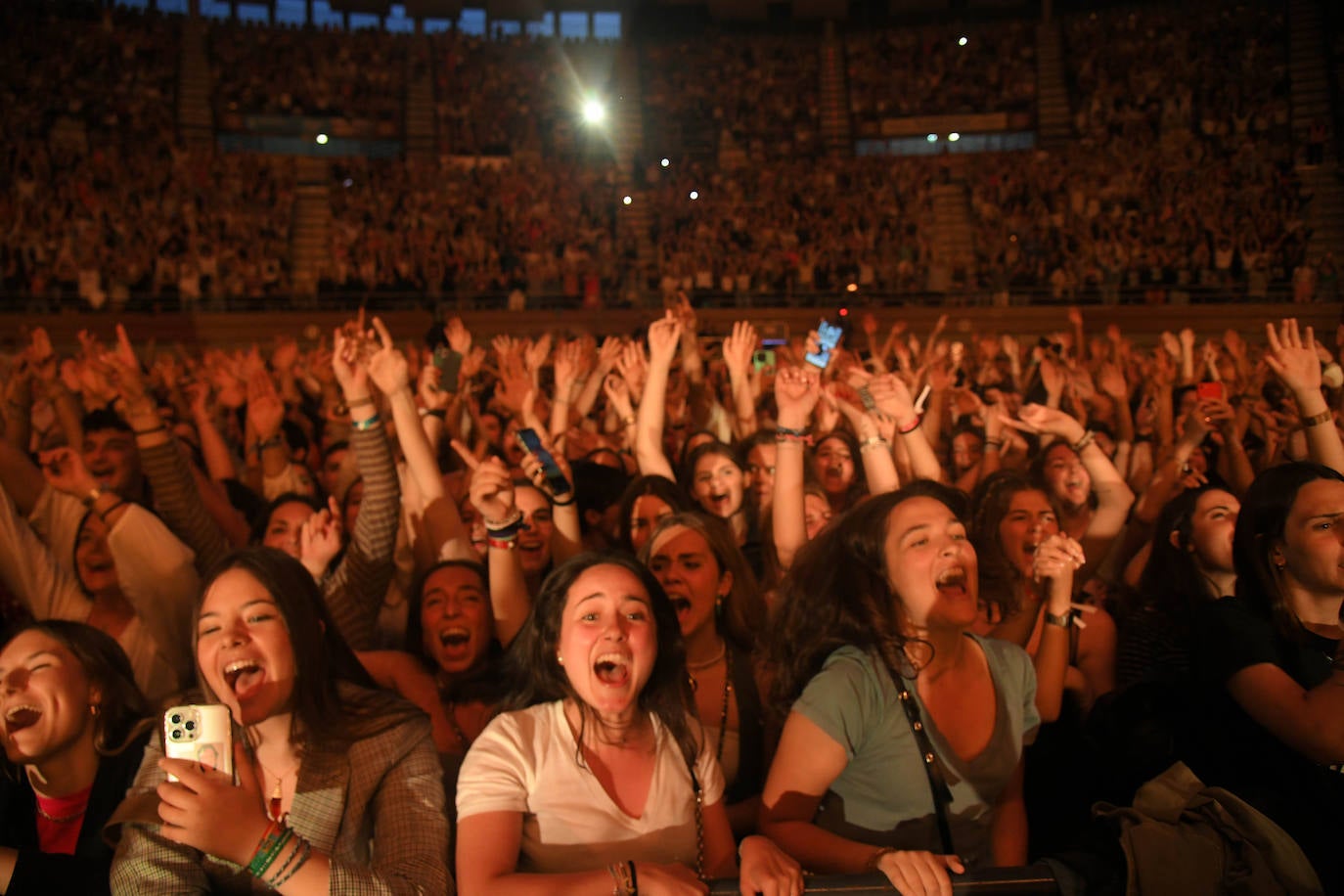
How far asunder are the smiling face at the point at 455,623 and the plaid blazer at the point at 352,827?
677 millimetres

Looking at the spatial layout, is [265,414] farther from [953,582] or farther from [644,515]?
[953,582]

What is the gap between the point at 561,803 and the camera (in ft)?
6.38

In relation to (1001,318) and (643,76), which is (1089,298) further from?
(643,76)

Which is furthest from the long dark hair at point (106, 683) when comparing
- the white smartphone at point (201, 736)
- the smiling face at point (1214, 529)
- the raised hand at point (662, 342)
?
the smiling face at point (1214, 529)

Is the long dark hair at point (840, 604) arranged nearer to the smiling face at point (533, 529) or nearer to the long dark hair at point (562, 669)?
the long dark hair at point (562, 669)

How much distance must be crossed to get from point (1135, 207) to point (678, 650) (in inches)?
687

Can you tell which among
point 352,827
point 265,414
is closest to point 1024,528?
point 352,827

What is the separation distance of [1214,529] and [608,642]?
2.07 metres

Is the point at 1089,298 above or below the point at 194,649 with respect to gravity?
above

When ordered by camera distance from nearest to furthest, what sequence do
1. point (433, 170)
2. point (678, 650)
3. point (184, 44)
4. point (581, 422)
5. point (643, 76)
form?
point (678, 650)
point (581, 422)
point (433, 170)
point (184, 44)
point (643, 76)

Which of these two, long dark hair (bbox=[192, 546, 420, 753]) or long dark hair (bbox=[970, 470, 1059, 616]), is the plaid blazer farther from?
long dark hair (bbox=[970, 470, 1059, 616])

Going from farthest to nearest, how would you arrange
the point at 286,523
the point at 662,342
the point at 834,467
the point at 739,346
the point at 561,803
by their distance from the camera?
the point at 739,346
the point at 834,467
the point at 662,342
the point at 286,523
the point at 561,803

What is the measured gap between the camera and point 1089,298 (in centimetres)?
1454

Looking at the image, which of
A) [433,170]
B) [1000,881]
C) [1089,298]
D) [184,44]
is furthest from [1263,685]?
[184,44]
